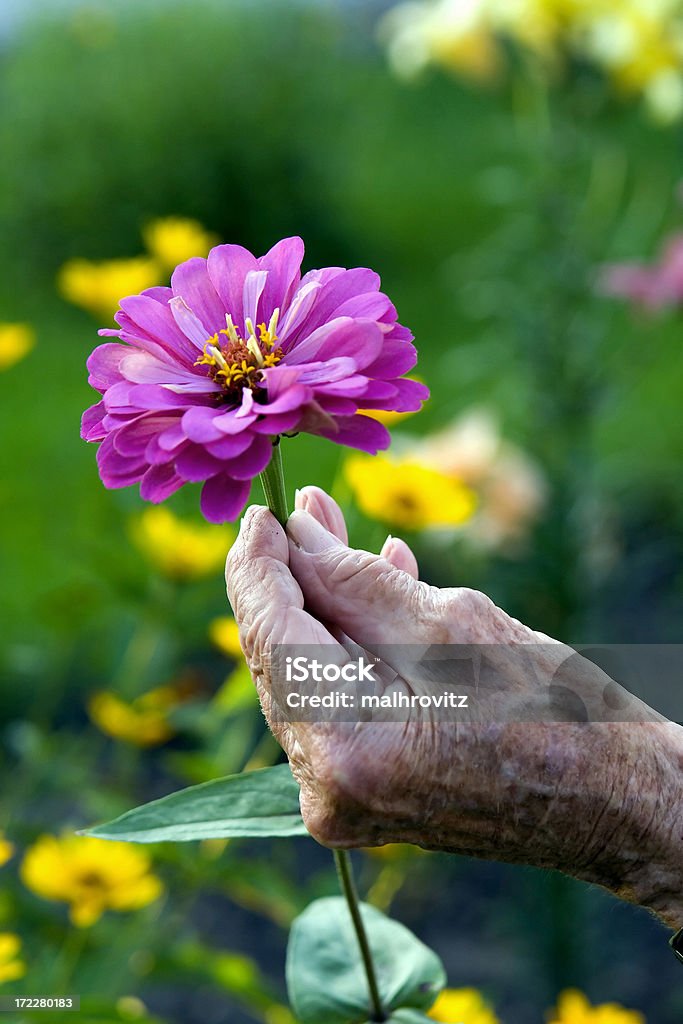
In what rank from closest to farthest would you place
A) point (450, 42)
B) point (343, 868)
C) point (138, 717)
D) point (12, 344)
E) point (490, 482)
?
point (343, 868)
point (12, 344)
point (138, 717)
point (490, 482)
point (450, 42)

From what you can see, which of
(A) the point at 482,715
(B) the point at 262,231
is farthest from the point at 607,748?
(B) the point at 262,231

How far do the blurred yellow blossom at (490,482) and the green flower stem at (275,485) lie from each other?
38.4 inches

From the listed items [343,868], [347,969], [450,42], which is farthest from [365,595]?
[450,42]

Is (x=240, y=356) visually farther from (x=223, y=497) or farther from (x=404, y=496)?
(x=404, y=496)

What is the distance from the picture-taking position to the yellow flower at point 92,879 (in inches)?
33.3

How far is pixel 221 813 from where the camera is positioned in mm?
582

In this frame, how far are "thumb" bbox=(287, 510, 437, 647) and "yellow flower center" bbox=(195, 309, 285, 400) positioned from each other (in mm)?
90

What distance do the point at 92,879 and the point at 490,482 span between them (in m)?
0.86

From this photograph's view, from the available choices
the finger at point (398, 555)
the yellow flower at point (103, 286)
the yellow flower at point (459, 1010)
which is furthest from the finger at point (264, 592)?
the yellow flower at point (103, 286)

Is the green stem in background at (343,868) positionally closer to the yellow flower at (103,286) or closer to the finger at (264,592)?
the finger at (264,592)

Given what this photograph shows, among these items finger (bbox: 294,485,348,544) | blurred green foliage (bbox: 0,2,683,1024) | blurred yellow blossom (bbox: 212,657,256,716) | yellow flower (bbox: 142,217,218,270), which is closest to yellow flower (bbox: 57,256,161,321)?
yellow flower (bbox: 142,217,218,270)

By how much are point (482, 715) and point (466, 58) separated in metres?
1.53

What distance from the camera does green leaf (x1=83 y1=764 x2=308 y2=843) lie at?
1.83 feet

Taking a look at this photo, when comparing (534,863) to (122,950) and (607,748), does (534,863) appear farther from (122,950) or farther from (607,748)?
(122,950)
